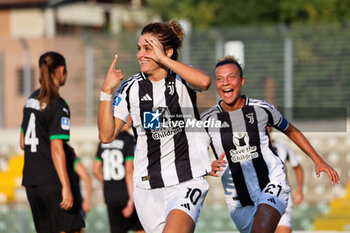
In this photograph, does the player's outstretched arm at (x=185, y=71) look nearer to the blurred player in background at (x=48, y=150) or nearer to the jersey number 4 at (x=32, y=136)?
the blurred player in background at (x=48, y=150)

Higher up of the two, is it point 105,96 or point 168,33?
point 168,33

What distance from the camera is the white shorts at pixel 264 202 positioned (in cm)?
623

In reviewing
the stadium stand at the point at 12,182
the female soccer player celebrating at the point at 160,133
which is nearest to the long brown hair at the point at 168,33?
the female soccer player celebrating at the point at 160,133

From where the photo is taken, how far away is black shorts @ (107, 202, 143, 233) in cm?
884

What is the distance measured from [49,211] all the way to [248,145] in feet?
6.56

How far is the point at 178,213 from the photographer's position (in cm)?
523

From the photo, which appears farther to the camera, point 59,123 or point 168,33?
point 59,123

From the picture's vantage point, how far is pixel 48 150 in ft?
22.3

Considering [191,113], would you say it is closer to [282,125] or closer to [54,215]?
[282,125]

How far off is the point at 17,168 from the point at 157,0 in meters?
12.6

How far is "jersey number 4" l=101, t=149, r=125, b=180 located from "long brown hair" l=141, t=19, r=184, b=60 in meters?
3.43

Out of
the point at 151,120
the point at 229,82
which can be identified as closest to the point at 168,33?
the point at 151,120

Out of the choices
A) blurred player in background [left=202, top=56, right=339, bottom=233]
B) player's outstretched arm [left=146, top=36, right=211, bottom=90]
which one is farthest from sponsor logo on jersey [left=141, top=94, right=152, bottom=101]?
blurred player in background [left=202, top=56, right=339, bottom=233]

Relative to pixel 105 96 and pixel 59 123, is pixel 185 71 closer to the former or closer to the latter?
pixel 105 96
